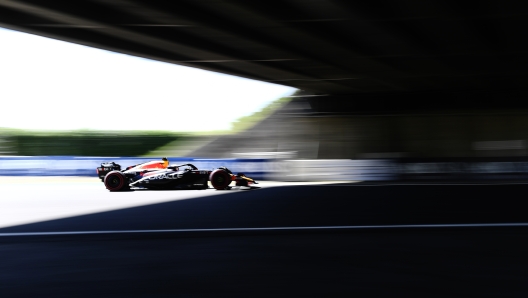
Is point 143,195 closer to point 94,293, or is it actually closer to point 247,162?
point 247,162

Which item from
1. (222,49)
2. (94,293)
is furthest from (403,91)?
(94,293)

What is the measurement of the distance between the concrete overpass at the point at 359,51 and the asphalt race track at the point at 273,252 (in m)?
3.72

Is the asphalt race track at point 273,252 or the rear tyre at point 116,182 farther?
the rear tyre at point 116,182

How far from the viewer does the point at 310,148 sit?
25.5 m

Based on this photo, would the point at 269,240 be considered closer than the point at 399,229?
Yes

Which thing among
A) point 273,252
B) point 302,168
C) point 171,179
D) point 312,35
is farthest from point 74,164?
point 273,252

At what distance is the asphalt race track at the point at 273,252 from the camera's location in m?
4.92

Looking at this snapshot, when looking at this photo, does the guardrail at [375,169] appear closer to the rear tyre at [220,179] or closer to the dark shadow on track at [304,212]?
the rear tyre at [220,179]

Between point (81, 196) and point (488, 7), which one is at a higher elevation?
point (488, 7)

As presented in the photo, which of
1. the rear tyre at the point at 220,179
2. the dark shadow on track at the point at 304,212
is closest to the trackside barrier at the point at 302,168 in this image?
the rear tyre at the point at 220,179

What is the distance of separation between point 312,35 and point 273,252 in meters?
7.83

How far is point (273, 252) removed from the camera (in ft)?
21.1

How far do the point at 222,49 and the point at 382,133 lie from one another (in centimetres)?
1114

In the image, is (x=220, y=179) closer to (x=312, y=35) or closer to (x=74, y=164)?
(x=312, y=35)
